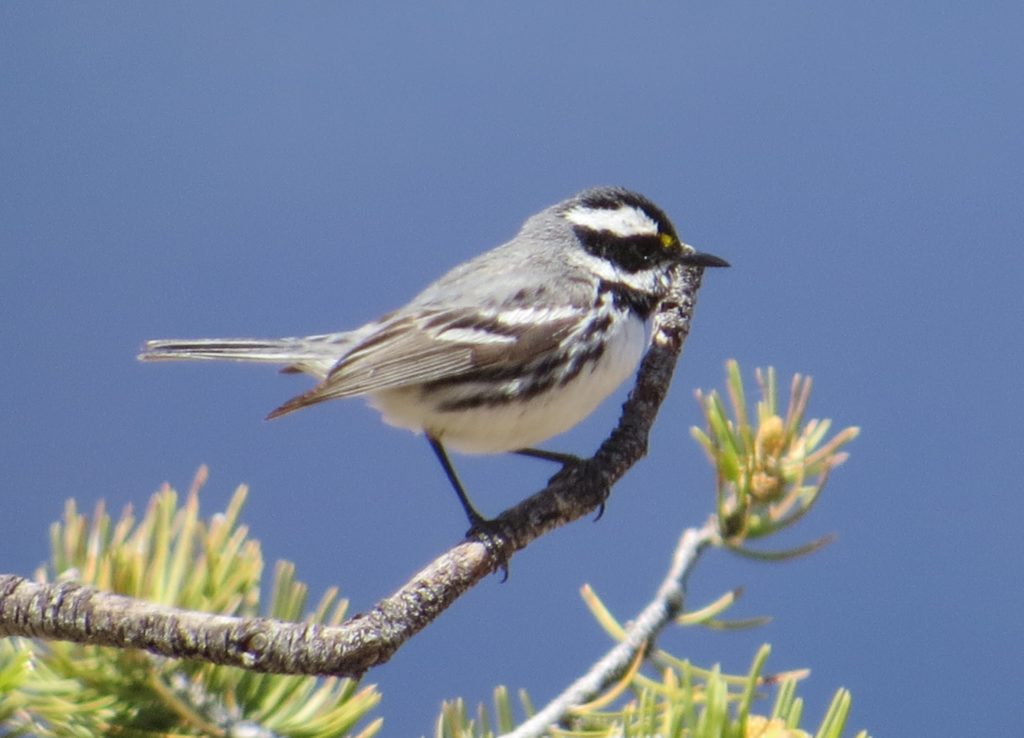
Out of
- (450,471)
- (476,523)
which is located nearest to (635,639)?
(476,523)

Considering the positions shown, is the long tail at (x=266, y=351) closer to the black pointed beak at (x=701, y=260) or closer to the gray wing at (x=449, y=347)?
the gray wing at (x=449, y=347)

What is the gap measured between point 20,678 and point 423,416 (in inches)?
33.4

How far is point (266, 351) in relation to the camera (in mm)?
1545

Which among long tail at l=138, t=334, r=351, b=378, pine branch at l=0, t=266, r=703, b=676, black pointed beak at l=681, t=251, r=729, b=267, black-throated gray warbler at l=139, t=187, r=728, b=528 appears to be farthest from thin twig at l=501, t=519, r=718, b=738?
long tail at l=138, t=334, r=351, b=378

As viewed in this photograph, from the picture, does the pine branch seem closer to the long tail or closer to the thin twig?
the thin twig

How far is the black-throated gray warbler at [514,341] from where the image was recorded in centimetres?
135

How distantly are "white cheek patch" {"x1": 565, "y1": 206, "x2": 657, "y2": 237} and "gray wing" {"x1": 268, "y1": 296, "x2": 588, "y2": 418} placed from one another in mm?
149

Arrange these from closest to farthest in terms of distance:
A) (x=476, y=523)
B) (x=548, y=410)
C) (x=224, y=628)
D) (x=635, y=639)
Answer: (x=224, y=628) < (x=635, y=639) < (x=476, y=523) < (x=548, y=410)

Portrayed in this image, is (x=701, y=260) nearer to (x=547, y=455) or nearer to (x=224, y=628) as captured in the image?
(x=547, y=455)

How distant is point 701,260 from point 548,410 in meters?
0.28

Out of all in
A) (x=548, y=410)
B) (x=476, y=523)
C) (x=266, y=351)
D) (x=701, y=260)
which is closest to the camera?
(x=476, y=523)

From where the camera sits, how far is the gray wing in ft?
4.44

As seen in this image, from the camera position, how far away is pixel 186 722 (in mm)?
729

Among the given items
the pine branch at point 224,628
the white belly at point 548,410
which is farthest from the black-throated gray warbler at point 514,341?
the pine branch at point 224,628
